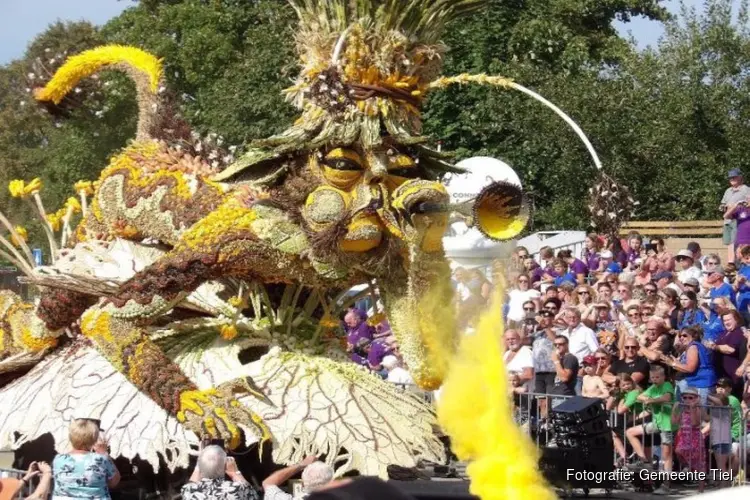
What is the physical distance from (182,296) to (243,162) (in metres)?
1.04

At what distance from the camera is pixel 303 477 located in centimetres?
848

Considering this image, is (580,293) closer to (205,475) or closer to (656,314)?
(656,314)

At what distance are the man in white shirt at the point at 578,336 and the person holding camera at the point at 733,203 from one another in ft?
11.6

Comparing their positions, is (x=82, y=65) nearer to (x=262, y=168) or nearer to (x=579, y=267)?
(x=262, y=168)

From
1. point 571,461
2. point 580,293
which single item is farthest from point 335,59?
point 580,293

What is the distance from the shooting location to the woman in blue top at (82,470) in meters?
8.39

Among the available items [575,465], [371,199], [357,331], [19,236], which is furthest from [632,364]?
[19,236]

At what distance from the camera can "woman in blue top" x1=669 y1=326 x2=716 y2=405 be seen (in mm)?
12188

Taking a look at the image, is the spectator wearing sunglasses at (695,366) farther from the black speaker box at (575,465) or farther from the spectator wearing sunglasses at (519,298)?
the spectator wearing sunglasses at (519,298)

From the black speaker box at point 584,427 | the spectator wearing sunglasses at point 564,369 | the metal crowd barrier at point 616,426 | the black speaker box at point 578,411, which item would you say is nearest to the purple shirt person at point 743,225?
the spectator wearing sunglasses at point 564,369

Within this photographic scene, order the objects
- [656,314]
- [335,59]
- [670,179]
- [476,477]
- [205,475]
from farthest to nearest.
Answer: [670,179] → [656,314] → [335,59] → [205,475] → [476,477]

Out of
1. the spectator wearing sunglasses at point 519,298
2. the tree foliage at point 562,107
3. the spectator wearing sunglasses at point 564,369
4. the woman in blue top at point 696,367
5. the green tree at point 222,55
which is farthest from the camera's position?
the green tree at point 222,55

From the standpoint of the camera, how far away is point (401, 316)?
9.52 meters

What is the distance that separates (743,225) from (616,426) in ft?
16.4
